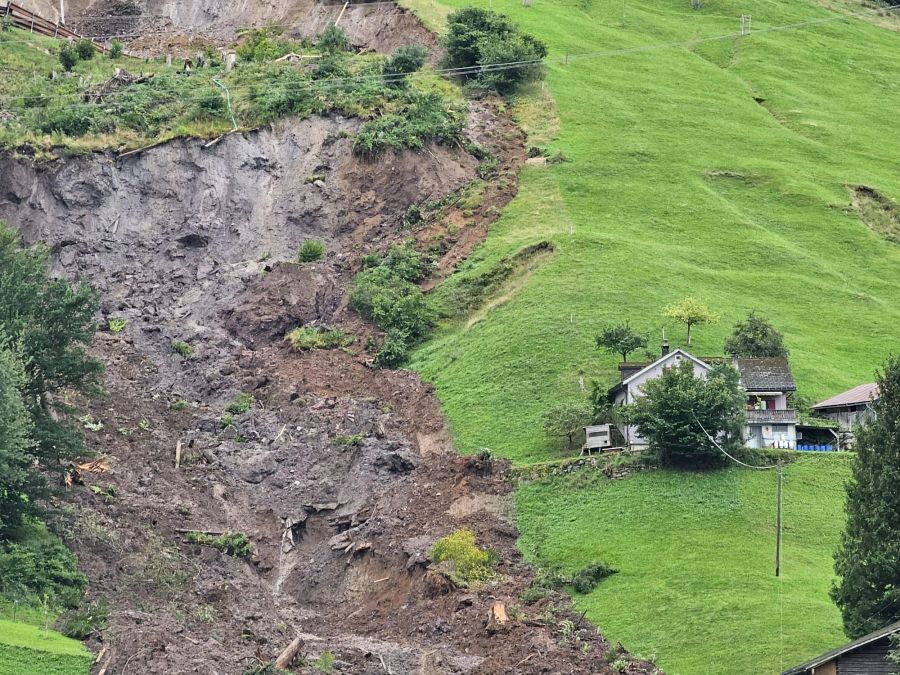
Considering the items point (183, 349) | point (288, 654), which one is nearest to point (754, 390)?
point (183, 349)

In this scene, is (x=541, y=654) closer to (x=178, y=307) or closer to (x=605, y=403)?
(x=605, y=403)

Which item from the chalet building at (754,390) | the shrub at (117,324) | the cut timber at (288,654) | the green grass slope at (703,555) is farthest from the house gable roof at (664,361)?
the shrub at (117,324)

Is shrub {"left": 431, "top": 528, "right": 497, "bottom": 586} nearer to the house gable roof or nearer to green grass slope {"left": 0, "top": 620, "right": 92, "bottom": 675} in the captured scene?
the house gable roof

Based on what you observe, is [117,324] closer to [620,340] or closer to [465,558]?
[620,340]

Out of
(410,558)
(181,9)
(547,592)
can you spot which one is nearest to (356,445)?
(410,558)

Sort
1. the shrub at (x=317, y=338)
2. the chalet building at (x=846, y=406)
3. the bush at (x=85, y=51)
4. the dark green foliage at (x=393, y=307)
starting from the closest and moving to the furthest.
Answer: the chalet building at (x=846, y=406) < the dark green foliage at (x=393, y=307) < the shrub at (x=317, y=338) < the bush at (x=85, y=51)

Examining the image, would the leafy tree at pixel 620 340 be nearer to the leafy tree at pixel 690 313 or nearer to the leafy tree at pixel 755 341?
the leafy tree at pixel 690 313
